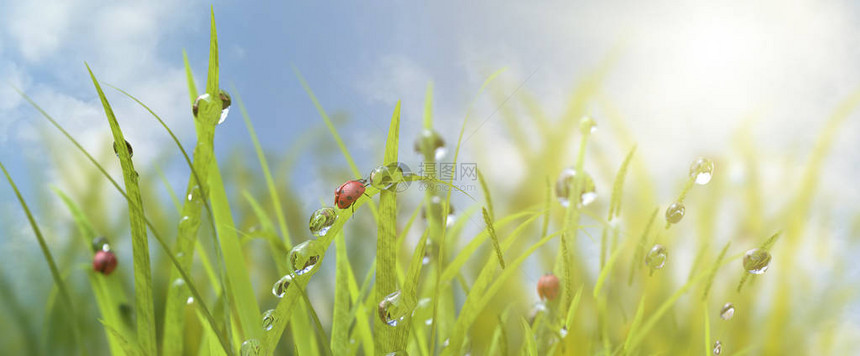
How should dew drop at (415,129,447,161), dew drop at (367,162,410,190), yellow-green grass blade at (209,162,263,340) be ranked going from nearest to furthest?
1. dew drop at (367,162,410,190)
2. yellow-green grass blade at (209,162,263,340)
3. dew drop at (415,129,447,161)

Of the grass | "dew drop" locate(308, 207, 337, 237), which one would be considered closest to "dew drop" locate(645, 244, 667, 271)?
the grass

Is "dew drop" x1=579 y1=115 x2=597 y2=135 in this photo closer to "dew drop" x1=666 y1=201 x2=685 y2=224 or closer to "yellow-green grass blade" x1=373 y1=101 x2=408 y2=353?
"dew drop" x1=666 y1=201 x2=685 y2=224

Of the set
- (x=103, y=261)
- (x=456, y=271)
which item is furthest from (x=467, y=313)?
(x=103, y=261)

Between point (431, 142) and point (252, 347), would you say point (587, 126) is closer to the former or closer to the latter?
point (431, 142)

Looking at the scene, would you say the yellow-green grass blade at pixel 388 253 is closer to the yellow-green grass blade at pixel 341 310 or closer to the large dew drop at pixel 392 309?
the large dew drop at pixel 392 309

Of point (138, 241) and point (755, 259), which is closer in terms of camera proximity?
point (138, 241)

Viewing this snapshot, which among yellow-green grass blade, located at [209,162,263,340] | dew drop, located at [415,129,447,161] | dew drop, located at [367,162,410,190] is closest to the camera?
dew drop, located at [367,162,410,190]

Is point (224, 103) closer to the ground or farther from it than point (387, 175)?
farther from it
